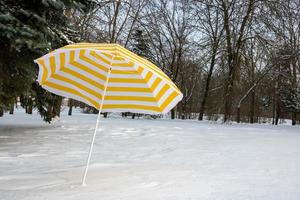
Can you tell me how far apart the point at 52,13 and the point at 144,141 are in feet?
12.5

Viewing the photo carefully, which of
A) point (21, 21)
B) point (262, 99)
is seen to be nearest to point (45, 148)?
point (21, 21)

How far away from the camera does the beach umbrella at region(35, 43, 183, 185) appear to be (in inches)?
175

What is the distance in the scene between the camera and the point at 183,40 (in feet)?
90.6

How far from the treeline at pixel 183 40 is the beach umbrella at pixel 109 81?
278cm

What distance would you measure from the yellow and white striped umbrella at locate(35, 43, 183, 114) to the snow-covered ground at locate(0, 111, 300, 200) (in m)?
0.96

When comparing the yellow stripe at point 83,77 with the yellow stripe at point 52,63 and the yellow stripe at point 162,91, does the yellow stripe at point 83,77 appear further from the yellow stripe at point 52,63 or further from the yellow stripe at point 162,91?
the yellow stripe at point 162,91

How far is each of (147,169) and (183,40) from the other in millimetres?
23210

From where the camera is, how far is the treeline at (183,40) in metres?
7.82

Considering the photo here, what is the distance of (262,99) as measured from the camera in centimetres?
3469

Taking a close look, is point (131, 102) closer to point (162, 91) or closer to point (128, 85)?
point (128, 85)

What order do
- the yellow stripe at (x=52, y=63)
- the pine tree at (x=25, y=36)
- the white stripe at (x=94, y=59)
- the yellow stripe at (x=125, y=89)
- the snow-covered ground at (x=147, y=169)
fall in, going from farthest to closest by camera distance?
the pine tree at (x=25, y=36), the yellow stripe at (x=52, y=63), the yellow stripe at (x=125, y=89), the white stripe at (x=94, y=59), the snow-covered ground at (x=147, y=169)

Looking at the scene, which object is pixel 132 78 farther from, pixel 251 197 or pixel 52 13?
pixel 52 13

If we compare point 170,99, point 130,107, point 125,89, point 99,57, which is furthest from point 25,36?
point 170,99

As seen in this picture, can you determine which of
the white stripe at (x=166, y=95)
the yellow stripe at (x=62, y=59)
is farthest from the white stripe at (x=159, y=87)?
the yellow stripe at (x=62, y=59)
